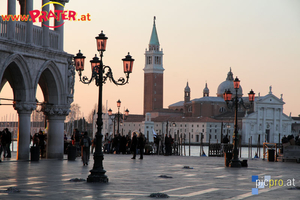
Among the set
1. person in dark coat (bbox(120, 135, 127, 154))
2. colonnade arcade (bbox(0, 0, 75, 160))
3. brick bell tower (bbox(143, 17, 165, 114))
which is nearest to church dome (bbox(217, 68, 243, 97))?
brick bell tower (bbox(143, 17, 165, 114))

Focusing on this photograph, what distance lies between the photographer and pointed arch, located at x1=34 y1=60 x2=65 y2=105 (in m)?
19.3

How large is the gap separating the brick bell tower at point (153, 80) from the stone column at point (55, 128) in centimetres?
9898

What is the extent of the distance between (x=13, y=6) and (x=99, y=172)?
317 inches

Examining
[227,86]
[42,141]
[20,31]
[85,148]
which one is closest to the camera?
[85,148]

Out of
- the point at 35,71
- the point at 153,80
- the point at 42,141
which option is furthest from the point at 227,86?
the point at 35,71

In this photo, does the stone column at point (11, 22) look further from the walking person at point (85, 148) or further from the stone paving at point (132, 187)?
the stone paving at point (132, 187)

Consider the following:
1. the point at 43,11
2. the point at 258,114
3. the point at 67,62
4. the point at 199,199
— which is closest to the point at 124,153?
the point at 67,62

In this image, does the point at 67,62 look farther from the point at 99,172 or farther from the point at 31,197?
the point at 31,197

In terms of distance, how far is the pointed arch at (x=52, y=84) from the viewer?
1928 cm

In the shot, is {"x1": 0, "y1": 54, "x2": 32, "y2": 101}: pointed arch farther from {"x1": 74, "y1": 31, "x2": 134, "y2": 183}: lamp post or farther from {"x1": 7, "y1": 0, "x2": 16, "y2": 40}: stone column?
{"x1": 74, "y1": 31, "x2": 134, "y2": 183}: lamp post

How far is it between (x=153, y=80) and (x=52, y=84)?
100090 millimetres

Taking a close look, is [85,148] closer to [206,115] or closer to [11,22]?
[11,22]

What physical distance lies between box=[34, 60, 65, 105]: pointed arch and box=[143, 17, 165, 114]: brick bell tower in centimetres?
9888

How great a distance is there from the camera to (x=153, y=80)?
119m
